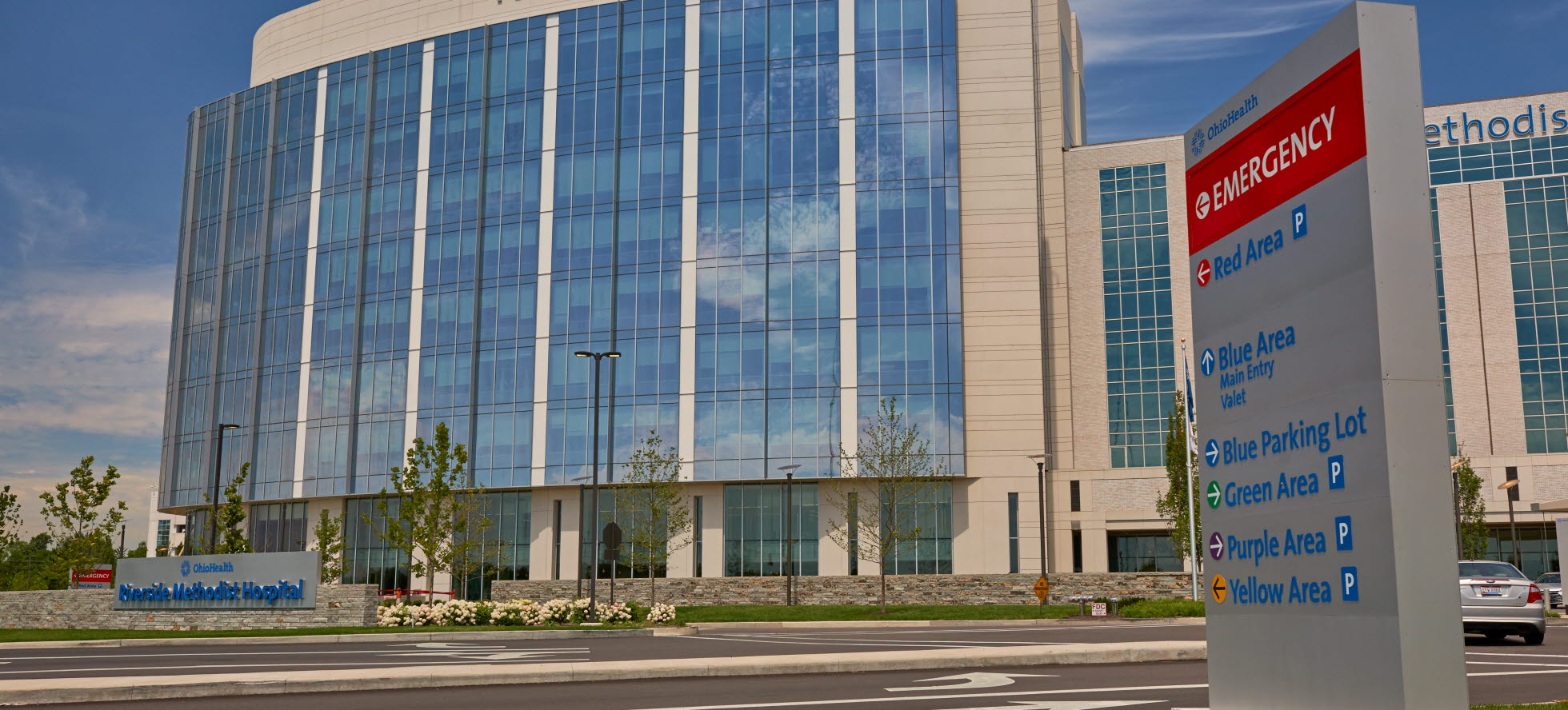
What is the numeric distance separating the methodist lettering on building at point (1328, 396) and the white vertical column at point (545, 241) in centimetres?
5586

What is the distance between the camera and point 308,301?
2731 inches

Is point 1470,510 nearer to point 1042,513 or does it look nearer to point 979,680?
point 1042,513

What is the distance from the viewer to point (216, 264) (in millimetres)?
73812

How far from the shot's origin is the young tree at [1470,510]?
57469 mm

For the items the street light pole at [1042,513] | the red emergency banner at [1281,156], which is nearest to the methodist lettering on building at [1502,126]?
the street light pole at [1042,513]

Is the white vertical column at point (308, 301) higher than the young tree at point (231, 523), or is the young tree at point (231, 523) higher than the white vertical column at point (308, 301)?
the white vertical column at point (308, 301)

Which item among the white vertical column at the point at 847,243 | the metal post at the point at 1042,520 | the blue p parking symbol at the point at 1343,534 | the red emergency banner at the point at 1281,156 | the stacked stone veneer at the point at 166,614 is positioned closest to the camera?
the blue p parking symbol at the point at 1343,534

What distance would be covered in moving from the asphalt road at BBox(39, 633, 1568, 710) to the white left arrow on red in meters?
0.01

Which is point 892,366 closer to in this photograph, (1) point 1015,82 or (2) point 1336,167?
(1) point 1015,82

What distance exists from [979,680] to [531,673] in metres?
5.68

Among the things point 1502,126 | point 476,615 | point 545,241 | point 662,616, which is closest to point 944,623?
point 662,616

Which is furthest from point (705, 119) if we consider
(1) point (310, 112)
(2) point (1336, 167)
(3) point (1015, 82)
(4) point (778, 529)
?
(2) point (1336, 167)

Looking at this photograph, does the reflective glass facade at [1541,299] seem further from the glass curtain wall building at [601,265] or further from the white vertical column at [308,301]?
the white vertical column at [308,301]

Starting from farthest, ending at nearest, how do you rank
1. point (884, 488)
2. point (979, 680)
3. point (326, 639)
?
point (884, 488) < point (326, 639) < point (979, 680)
